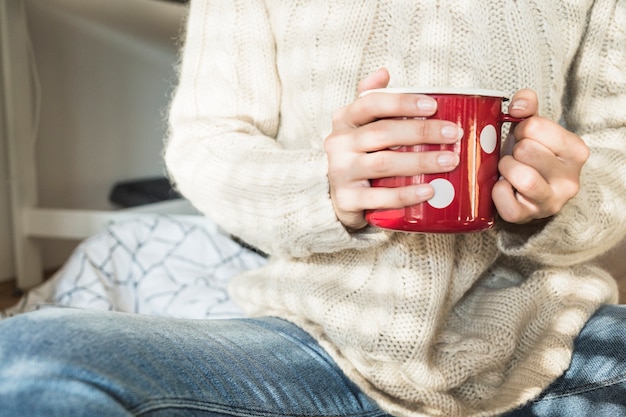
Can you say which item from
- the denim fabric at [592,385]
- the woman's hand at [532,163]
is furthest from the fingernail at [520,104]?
the denim fabric at [592,385]

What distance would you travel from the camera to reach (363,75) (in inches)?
25.4

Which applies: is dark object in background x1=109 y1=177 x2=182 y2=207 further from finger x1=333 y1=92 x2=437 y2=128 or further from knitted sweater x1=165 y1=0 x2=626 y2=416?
finger x1=333 y1=92 x2=437 y2=128

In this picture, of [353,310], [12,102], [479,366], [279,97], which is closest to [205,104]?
[279,97]

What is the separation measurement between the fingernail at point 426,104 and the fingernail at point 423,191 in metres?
0.05

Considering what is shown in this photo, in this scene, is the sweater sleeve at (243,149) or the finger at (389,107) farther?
the sweater sleeve at (243,149)

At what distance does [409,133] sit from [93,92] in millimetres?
1751

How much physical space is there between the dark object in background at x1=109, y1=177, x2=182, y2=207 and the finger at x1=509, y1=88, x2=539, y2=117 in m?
1.68

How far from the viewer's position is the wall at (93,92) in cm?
184

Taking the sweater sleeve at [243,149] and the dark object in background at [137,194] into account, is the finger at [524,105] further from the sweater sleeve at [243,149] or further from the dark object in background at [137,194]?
the dark object in background at [137,194]

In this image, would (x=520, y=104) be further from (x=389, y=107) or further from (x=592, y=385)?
(x=592, y=385)

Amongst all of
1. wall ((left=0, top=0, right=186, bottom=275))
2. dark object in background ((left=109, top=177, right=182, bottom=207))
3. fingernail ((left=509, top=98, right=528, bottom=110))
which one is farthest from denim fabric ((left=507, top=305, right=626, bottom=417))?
dark object in background ((left=109, top=177, right=182, bottom=207))

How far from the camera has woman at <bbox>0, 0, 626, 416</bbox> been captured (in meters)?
0.50

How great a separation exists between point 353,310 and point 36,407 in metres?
0.32

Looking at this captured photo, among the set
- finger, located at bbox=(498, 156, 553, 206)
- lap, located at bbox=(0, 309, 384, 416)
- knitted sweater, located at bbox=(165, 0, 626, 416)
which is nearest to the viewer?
lap, located at bbox=(0, 309, 384, 416)
